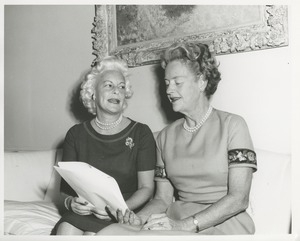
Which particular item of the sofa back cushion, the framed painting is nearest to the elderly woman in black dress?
the framed painting

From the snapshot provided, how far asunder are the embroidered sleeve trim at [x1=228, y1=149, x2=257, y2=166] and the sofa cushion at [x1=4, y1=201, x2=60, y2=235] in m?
0.74

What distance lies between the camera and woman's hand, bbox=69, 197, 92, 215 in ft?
4.28

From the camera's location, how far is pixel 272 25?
4.69 ft

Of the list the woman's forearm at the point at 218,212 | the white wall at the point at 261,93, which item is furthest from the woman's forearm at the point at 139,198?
the white wall at the point at 261,93

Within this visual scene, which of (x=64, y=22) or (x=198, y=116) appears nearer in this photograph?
(x=198, y=116)

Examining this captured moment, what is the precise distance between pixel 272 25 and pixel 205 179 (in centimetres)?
61

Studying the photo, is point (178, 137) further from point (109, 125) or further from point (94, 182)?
point (94, 182)

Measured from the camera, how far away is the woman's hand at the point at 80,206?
130cm

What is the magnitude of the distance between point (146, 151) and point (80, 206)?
33cm

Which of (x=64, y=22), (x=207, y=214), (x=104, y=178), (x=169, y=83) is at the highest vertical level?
(x=64, y=22)

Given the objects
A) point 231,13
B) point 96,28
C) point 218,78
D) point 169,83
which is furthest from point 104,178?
point 96,28

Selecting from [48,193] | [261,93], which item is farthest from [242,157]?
[48,193]

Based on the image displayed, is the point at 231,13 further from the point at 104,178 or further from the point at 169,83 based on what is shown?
the point at 104,178

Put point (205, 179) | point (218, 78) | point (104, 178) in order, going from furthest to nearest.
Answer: point (218, 78) < point (205, 179) < point (104, 178)
